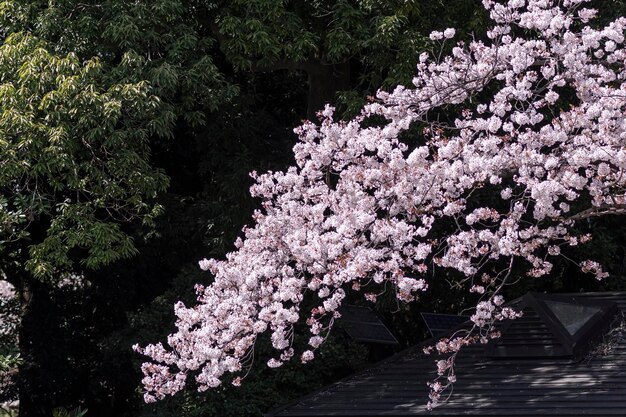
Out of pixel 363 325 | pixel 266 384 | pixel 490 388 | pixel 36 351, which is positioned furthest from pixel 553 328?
pixel 36 351

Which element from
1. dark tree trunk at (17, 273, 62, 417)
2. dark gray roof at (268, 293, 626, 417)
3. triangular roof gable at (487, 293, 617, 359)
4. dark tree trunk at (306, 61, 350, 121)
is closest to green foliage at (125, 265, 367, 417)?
dark gray roof at (268, 293, 626, 417)

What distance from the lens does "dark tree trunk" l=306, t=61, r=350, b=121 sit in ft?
44.7

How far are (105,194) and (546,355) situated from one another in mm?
4975

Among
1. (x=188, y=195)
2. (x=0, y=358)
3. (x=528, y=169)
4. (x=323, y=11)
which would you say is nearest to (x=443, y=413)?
(x=528, y=169)

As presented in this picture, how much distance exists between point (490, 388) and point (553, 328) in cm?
98

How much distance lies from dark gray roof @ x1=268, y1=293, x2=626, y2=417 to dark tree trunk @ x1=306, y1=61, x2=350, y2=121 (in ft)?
14.1

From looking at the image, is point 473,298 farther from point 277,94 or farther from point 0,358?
point 0,358

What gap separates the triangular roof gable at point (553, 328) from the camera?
981 centimetres

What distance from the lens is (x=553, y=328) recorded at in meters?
9.91

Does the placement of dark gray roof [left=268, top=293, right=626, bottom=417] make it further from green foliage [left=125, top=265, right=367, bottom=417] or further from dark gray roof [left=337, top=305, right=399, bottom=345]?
dark gray roof [left=337, top=305, right=399, bottom=345]

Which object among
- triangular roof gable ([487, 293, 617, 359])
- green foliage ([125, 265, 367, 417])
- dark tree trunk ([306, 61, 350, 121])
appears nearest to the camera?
triangular roof gable ([487, 293, 617, 359])

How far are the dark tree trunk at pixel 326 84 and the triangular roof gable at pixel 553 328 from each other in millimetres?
4339

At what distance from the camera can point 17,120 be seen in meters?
10.4

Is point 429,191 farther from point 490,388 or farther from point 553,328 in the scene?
point 553,328
